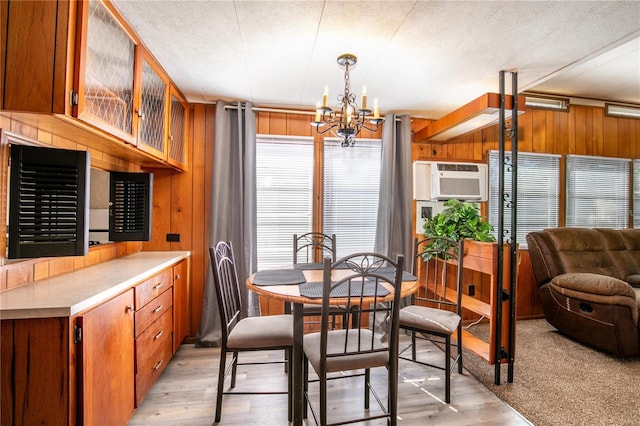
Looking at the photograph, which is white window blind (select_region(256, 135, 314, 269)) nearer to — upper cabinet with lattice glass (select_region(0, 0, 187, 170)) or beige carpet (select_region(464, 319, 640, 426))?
upper cabinet with lattice glass (select_region(0, 0, 187, 170))

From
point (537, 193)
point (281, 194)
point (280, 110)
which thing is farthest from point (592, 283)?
point (280, 110)

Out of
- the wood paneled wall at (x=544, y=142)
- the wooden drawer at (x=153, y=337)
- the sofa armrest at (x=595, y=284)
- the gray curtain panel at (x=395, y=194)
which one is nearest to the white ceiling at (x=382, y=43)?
the gray curtain panel at (x=395, y=194)

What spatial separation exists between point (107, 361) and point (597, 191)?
17.7 ft

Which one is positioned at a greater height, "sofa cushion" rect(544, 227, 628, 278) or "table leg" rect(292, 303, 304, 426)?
"sofa cushion" rect(544, 227, 628, 278)

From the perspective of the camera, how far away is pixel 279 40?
2.12 meters

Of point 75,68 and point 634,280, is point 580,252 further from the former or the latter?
point 75,68

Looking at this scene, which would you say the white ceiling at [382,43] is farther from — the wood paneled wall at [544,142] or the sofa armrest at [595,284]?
the sofa armrest at [595,284]

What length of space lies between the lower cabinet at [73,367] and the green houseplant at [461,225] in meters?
2.51

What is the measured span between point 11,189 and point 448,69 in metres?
2.93

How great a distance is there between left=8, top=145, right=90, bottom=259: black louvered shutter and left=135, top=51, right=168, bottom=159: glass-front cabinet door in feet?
1.69

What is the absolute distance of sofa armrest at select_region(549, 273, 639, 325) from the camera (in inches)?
105

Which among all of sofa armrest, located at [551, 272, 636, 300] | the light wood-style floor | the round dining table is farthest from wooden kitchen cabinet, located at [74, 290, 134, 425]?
sofa armrest, located at [551, 272, 636, 300]

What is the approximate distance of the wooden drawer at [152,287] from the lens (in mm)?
1946

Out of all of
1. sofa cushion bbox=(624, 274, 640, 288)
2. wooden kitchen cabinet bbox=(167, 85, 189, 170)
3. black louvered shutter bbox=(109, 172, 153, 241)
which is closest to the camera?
black louvered shutter bbox=(109, 172, 153, 241)
